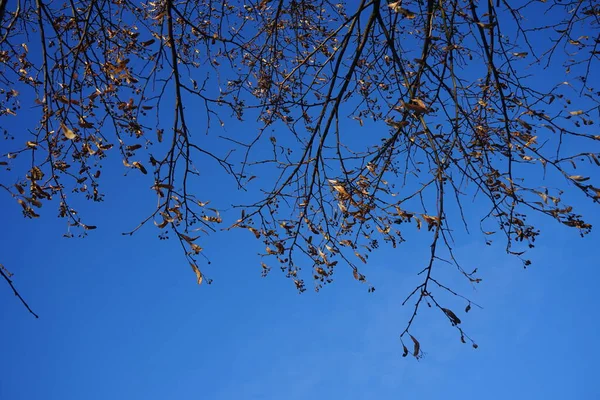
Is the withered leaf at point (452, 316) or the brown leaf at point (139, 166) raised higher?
the brown leaf at point (139, 166)

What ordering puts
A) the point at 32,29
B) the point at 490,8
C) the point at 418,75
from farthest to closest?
the point at 32,29 → the point at 490,8 → the point at 418,75

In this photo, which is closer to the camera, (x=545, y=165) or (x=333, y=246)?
(x=545, y=165)

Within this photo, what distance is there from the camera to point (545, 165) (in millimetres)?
2990

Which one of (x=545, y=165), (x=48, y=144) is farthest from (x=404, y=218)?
(x=48, y=144)

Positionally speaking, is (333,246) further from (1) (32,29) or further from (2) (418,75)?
(1) (32,29)

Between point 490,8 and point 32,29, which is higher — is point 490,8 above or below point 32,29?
below

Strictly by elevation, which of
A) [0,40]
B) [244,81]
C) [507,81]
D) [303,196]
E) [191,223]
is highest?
[244,81]

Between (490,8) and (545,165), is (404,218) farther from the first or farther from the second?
(490,8)

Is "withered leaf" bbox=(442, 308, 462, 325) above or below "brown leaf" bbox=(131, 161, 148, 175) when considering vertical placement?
below

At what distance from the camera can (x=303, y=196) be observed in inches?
140

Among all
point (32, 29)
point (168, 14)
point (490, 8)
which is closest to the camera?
point (168, 14)

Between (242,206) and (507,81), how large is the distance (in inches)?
79.0

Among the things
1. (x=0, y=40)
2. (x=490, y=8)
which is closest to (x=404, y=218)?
(x=490, y=8)

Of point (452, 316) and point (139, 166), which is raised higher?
point (139, 166)
